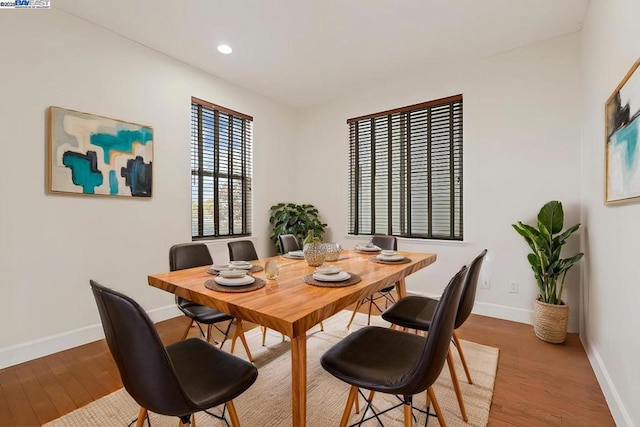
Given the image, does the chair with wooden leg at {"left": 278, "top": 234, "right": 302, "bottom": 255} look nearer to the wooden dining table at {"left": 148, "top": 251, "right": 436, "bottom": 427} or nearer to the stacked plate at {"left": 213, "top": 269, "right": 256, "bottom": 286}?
the wooden dining table at {"left": 148, "top": 251, "right": 436, "bottom": 427}

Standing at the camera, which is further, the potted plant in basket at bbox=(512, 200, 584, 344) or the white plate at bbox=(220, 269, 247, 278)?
the potted plant in basket at bbox=(512, 200, 584, 344)

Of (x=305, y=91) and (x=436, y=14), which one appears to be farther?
(x=305, y=91)

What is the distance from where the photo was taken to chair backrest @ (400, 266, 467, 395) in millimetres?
1064

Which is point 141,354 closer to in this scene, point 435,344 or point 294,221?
point 435,344

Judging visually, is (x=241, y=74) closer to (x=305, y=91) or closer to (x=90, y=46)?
(x=305, y=91)

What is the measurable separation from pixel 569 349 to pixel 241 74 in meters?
4.30

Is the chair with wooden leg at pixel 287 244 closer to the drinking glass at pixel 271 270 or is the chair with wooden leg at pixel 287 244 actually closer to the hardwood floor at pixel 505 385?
the hardwood floor at pixel 505 385

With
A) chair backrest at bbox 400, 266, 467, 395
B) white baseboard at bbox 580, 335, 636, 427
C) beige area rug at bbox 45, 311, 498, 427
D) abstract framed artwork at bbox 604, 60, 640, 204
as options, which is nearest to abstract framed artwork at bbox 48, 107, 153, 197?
beige area rug at bbox 45, 311, 498, 427

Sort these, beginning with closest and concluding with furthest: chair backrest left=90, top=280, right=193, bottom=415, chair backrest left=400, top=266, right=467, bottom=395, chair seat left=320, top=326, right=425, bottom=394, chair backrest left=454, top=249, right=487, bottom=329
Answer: chair backrest left=90, top=280, right=193, bottom=415
chair backrest left=400, top=266, right=467, bottom=395
chair seat left=320, top=326, right=425, bottom=394
chair backrest left=454, top=249, right=487, bottom=329

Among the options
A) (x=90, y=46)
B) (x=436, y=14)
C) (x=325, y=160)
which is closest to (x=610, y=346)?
(x=436, y=14)

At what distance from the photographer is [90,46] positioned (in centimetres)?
267

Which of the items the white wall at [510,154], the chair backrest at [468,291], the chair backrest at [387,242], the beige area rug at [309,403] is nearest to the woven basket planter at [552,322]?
the white wall at [510,154]

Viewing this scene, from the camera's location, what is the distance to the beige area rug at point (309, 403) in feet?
5.35

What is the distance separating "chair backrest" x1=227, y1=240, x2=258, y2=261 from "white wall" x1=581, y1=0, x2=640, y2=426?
2.48 meters
